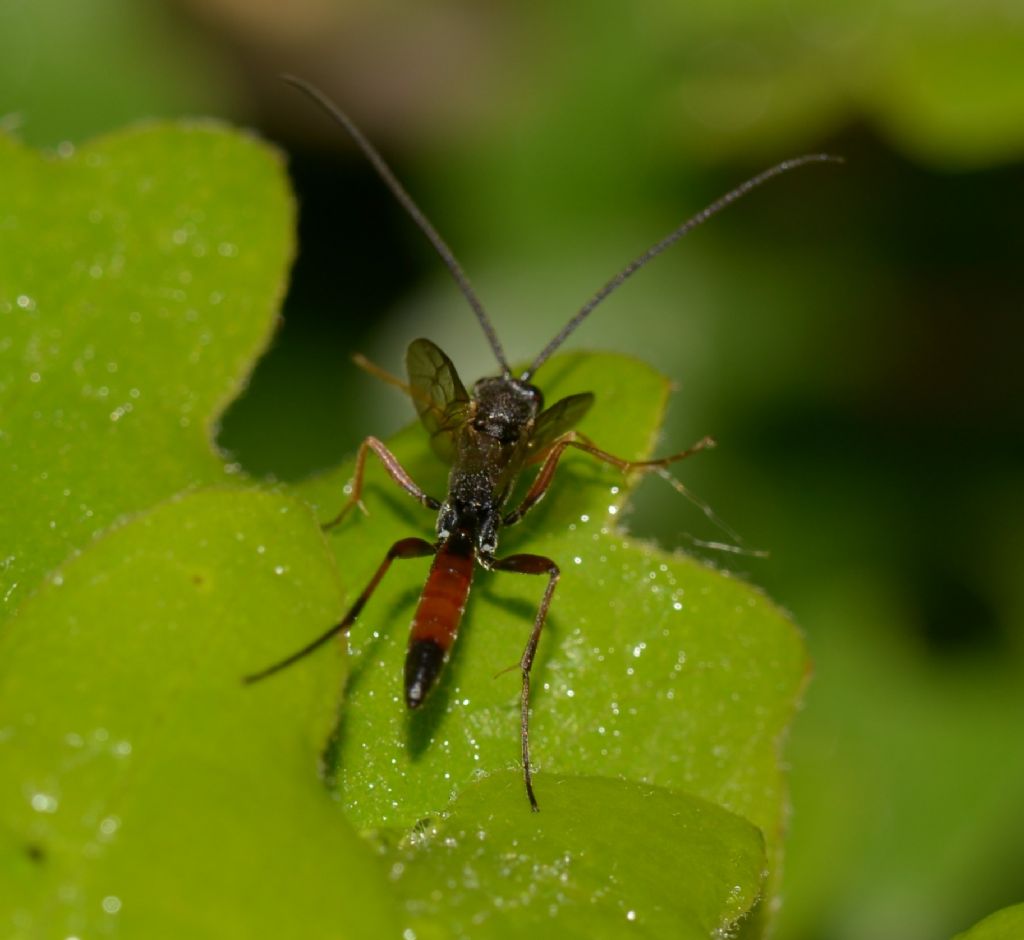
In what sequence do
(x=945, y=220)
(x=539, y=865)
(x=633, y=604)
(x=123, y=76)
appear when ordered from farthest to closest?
(x=123, y=76)
(x=945, y=220)
(x=633, y=604)
(x=539, y=865)

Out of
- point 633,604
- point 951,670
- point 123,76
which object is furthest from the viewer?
point 123,76

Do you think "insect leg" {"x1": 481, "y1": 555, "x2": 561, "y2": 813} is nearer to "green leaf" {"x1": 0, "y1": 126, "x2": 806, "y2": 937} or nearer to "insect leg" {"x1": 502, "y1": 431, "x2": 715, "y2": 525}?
"green leaf" {"x1": 0, "y1": 126, "x2": 806, "y2": 937}

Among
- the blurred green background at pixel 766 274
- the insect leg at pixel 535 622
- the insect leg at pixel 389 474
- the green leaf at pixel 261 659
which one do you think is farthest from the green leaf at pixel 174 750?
the blurred green background at pixel 766 274

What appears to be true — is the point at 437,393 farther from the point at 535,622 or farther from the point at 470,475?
the point at 535,622

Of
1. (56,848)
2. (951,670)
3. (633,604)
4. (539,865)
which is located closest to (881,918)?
(951,670)

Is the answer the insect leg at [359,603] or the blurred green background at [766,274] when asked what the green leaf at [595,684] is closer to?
the insect leg at [359,603]

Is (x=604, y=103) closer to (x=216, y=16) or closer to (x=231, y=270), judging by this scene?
(x=216, y=16)
